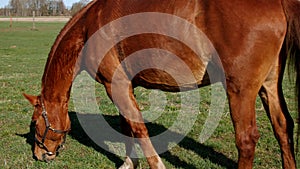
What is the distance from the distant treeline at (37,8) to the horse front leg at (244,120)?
76.8m

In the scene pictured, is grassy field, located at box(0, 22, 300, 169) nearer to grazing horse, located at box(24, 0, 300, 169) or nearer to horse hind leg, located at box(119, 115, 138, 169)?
horse hind leg, located at box(119, 115, 138, 169)

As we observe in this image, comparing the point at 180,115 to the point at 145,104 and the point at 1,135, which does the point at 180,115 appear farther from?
the point at 1,135

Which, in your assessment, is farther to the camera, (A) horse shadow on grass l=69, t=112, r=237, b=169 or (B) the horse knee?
(A) horse shadow on grass l=69, t=112, r=237, b=169

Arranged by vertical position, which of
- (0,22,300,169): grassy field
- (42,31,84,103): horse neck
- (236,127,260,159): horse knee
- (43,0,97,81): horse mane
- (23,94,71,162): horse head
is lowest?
(0,22,300,169): grassy field

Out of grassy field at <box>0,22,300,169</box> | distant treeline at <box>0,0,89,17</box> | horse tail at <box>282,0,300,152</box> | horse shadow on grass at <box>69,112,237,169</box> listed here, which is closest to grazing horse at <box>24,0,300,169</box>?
horse tail at <box>282,0,300,152</box>

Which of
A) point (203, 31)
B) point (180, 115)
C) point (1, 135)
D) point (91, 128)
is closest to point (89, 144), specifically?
point (91, 128)

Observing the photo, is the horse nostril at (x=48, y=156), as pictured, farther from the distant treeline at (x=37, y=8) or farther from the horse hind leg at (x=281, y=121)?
the distant treeline at (x=37, y=8)

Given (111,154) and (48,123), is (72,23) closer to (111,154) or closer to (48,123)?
(48,123)

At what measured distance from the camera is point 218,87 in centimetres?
878

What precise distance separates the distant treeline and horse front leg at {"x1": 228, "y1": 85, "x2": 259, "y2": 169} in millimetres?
76831

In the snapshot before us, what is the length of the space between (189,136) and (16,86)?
20.7 ft

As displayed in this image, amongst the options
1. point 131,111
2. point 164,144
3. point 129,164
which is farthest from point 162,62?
point 164,144

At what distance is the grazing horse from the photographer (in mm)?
3125

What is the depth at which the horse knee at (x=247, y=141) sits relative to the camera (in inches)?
128
